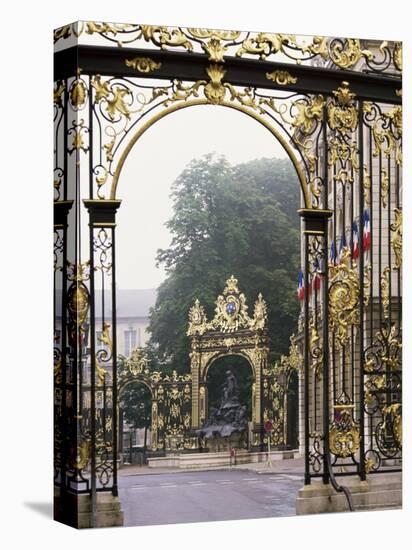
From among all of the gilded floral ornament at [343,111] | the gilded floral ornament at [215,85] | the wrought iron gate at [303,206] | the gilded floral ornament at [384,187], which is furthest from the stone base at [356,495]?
the gilded floral ornament at [215,85]

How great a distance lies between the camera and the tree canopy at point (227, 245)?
1376cm

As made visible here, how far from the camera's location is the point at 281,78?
14305 millimetres

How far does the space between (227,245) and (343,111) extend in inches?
75.1

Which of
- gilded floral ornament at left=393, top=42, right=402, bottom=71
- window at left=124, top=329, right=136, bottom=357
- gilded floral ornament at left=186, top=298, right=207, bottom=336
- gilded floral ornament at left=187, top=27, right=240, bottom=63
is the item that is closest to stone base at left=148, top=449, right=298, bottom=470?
window at left=124, top=329, right=136, bottom=357

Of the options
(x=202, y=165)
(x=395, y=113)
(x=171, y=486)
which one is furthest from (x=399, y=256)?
(x=171, y=486)

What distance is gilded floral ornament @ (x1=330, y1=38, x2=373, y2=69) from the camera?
14.5 meters

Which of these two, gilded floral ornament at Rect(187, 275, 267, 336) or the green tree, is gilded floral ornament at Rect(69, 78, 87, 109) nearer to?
gilded floral ornament at Rect(187, 275, 267, 336)

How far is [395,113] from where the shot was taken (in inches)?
591

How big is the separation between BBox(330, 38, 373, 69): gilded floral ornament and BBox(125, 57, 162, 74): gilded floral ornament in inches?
73.7

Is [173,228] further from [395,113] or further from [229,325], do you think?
[395,113]

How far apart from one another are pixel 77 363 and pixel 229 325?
5.37 ft

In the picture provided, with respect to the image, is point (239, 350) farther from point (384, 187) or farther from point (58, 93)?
point (58, 93)

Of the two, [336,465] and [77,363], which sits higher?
[77,363]

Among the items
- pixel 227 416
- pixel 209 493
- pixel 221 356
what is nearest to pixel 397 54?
pixel 221 356
